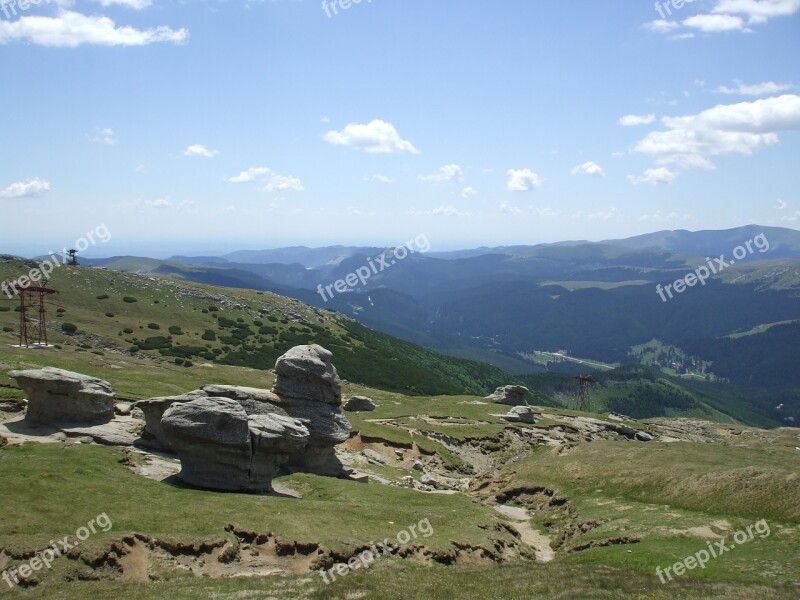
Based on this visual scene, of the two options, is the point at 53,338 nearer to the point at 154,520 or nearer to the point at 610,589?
the point at 154,520

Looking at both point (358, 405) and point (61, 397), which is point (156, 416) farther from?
point (358, 405)

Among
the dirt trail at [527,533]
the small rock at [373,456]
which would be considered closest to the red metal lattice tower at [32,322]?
the small rock at [373,456]

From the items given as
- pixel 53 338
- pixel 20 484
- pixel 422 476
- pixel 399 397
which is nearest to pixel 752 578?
pixel 422 476

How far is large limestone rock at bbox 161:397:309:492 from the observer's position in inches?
1650

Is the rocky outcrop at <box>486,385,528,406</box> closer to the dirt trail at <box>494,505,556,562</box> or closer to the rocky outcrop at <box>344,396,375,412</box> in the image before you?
the rocky outcrop at <box>344,396,375,412</box>

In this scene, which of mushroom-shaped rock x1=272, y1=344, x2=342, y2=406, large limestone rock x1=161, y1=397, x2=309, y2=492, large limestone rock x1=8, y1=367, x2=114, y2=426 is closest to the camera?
large limestone rock x1=161, y1=397, x2=309, y2=492

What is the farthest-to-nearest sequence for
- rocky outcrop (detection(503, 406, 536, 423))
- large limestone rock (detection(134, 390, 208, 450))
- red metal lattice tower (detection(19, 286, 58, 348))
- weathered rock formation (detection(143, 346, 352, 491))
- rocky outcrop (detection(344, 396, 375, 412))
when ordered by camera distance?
rocky outcrop (detection(503, 406, 536, 423))
rocky outcrop (detection(344, 396, 375, 412))
red metal lattice tower (detection(19, 286, 58, 348))
large limestone rock (detection(134, 390, 208, 450))
weathered rock formation (detection(143, 346, 352, 491))

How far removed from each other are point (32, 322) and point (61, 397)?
7527 centimetres

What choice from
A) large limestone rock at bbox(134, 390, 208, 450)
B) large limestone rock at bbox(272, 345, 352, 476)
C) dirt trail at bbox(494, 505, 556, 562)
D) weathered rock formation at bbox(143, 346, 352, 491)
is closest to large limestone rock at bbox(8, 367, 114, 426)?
weathered rock formation at bbox(143, 346, 352, 491)

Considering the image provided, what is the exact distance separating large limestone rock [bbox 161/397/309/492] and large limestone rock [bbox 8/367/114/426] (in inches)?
424

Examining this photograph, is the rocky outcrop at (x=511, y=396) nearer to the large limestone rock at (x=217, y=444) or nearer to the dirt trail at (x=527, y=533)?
the dirt trail at (x=527, y=533)

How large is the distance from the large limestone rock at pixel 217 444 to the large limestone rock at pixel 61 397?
10.8 m

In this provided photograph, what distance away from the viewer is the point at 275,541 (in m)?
33.1

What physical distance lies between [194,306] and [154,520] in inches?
5909
